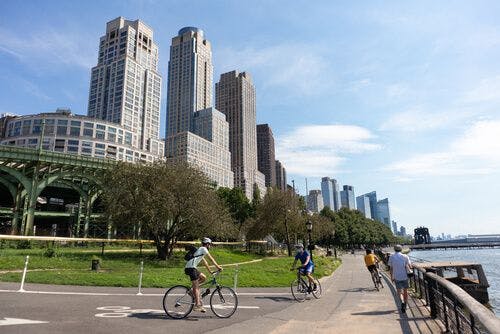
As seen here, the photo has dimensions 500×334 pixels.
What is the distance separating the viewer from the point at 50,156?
203 ft

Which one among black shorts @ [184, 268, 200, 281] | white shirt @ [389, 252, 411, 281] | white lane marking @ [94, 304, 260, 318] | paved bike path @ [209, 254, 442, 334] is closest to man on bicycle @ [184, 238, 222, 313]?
black shorts @ [184, 268, 200, 281]

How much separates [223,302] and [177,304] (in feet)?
4.10

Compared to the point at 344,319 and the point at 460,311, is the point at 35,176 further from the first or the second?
the point at 460,311

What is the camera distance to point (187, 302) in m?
9.67

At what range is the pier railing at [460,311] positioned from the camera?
4098 millimetres

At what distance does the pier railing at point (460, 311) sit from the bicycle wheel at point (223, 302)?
5.04 metres

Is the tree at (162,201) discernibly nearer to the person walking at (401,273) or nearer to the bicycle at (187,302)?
the bicycle at (187,302)

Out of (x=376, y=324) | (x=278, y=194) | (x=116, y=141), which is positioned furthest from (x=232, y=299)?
(x=116, y=141)

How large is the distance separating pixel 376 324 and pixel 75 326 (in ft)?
23.3

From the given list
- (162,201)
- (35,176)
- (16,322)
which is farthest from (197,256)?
(35,176)

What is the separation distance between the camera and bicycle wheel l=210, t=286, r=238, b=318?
985 centimetres

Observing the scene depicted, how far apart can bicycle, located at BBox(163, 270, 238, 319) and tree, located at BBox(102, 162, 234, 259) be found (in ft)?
70.8

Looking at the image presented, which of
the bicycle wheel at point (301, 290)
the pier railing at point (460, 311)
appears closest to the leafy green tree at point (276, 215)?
the bicycle wheel at point (301, 290)

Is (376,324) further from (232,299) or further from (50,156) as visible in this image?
(50,156)
